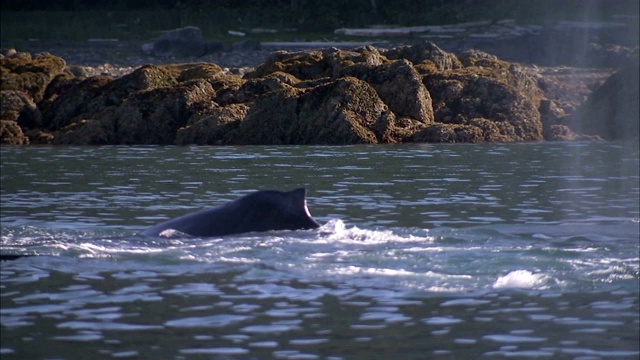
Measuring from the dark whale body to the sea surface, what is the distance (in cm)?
21

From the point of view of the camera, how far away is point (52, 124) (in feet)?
91.6

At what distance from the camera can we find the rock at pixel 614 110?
27422mm

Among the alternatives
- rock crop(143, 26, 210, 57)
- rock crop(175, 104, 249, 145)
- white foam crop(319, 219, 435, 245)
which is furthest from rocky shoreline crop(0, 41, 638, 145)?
rock crop(143, 26, 210, 57)

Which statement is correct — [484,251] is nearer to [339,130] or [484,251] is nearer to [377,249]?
[377,249]

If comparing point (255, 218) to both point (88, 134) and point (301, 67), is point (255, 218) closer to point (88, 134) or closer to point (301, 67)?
point (88, 134)

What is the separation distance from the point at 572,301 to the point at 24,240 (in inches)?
224

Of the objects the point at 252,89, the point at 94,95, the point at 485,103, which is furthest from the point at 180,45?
the point at 485,103

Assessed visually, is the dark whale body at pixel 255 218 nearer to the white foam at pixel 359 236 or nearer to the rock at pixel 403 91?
the white foam at pixel 359 236

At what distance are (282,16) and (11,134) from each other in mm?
29693

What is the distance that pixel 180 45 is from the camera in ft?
149

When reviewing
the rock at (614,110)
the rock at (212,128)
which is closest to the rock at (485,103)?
the rock at (614,110)

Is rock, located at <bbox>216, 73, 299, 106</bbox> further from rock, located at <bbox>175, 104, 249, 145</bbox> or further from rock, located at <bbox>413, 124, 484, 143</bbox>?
rock, located at <bbox>413, 124, 484, 143</bbox>

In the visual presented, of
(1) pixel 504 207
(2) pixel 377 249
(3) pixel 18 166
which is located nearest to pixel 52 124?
(3) pixel 18 166

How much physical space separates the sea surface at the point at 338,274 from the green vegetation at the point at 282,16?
111 feet
